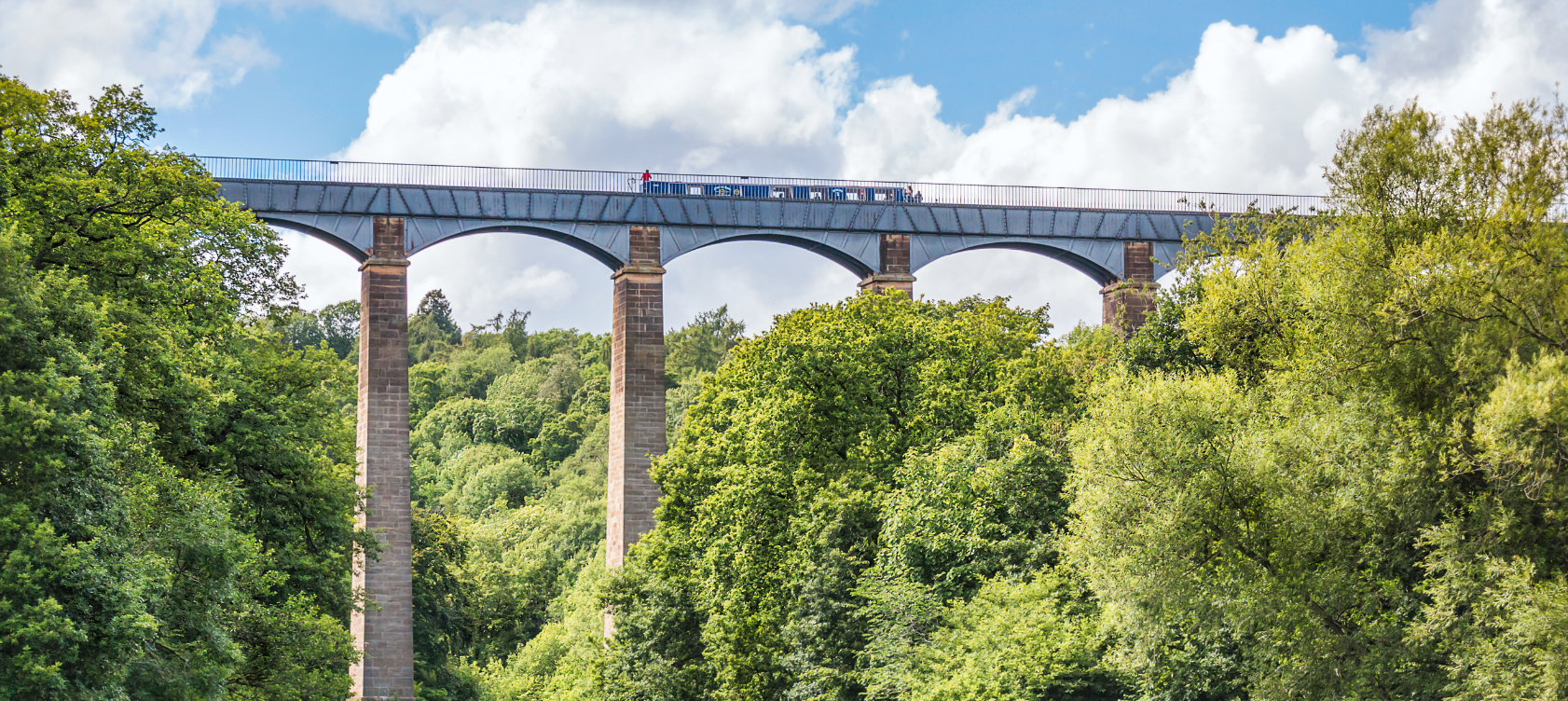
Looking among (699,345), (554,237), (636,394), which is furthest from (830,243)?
(699,345)

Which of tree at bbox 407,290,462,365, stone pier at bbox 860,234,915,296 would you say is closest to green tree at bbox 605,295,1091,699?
stone pier at bbox 860,234,915,296

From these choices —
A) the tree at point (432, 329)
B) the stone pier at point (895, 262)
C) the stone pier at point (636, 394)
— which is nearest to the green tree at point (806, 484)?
the stone pier at point (636, 394)

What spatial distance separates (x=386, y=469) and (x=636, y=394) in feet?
24.3

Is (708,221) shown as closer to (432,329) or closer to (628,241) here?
(628,241)

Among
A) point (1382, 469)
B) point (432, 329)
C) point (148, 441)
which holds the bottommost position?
point (1382, 469)

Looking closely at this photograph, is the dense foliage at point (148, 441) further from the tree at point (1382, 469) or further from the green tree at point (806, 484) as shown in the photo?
the tree at point (1382, 469)

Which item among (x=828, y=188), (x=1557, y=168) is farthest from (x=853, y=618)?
(x=828, y=188)

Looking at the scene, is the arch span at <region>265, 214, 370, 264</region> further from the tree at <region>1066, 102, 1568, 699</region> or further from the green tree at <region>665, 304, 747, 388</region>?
the green tree at <region>665, 304, 747, 388</region>

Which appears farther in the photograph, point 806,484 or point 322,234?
point 322,234

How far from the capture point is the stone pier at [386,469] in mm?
41375

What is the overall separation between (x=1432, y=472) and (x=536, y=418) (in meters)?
73.5

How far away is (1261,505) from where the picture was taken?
925 inches

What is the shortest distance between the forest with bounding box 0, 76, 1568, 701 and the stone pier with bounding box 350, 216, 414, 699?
766cm

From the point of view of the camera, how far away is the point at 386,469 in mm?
42281
